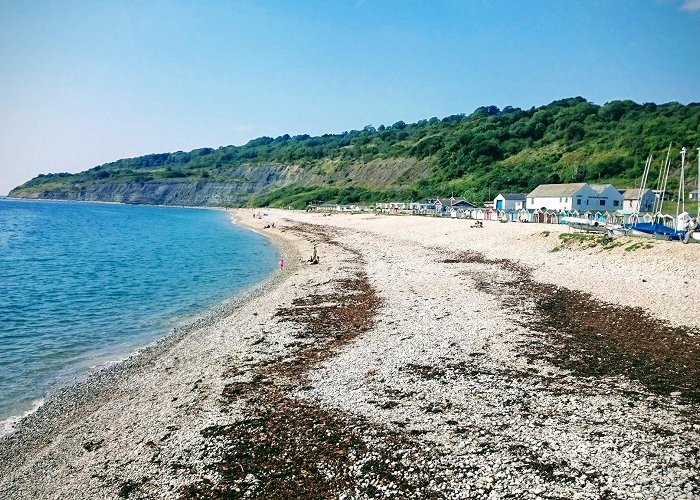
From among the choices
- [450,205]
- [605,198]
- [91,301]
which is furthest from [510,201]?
[91,301]

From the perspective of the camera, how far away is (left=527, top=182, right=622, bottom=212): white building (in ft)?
233

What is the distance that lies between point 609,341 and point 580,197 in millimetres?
62025

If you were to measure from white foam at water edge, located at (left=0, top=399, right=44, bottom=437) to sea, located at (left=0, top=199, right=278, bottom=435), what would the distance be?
3 centimetres

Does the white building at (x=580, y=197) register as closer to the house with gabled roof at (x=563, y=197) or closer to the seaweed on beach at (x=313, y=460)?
the house with gabled roof at (x=563, y=197)

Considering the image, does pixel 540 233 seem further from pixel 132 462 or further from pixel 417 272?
pixel 132 462

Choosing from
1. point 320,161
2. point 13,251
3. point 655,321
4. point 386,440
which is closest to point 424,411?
point 386,440

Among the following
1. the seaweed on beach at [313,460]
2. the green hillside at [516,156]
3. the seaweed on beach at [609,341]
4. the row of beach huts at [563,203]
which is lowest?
the seaweed on beach at [313,460]

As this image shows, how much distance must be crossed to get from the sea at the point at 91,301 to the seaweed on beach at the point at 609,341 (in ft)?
48.6

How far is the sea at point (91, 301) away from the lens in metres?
Answer: 15.9

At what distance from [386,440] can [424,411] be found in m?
1.56

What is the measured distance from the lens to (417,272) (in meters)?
30.2

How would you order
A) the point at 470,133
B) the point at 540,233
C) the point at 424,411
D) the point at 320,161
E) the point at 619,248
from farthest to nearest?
1. the point at 320,161
2. the point at 470,133
3. the point at 540,233
4. the point at 619,248
5. the point at 424,411

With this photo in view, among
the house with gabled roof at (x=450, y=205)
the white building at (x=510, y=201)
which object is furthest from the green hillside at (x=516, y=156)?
the white building at (x=510, y=201)

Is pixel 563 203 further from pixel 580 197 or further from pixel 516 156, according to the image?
pixel 516 156
